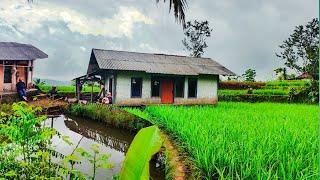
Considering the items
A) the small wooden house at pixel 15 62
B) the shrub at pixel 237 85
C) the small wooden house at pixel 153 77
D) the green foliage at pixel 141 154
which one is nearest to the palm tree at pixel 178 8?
the green foliage at pixel 141 154

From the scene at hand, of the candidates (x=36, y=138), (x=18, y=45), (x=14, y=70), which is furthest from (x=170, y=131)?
(x=18, y=45)

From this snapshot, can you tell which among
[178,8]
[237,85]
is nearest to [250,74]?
[237,85]

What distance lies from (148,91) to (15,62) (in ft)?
27.7

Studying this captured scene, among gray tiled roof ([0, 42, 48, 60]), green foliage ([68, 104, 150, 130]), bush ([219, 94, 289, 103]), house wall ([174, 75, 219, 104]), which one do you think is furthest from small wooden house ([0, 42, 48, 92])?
bush ([219, 94, 289, 103])

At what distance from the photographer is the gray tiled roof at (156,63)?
70.6ft

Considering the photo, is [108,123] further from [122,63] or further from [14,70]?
[14,70]

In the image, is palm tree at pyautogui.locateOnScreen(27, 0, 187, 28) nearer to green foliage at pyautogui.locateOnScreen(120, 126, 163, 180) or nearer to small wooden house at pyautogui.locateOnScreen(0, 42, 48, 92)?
green foliage at pyautogui.locateOnScreen(120, 126, 163, 180)

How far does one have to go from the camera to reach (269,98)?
27641 mm

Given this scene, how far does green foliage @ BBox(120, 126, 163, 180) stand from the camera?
228 cm

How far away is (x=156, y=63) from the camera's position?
23594 mm

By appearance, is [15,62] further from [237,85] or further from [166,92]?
[237,85]

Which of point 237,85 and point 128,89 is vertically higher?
point 237,85

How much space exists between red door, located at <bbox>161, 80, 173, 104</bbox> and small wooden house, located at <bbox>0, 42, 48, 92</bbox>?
7903 mm

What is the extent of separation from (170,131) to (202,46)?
102 ft
